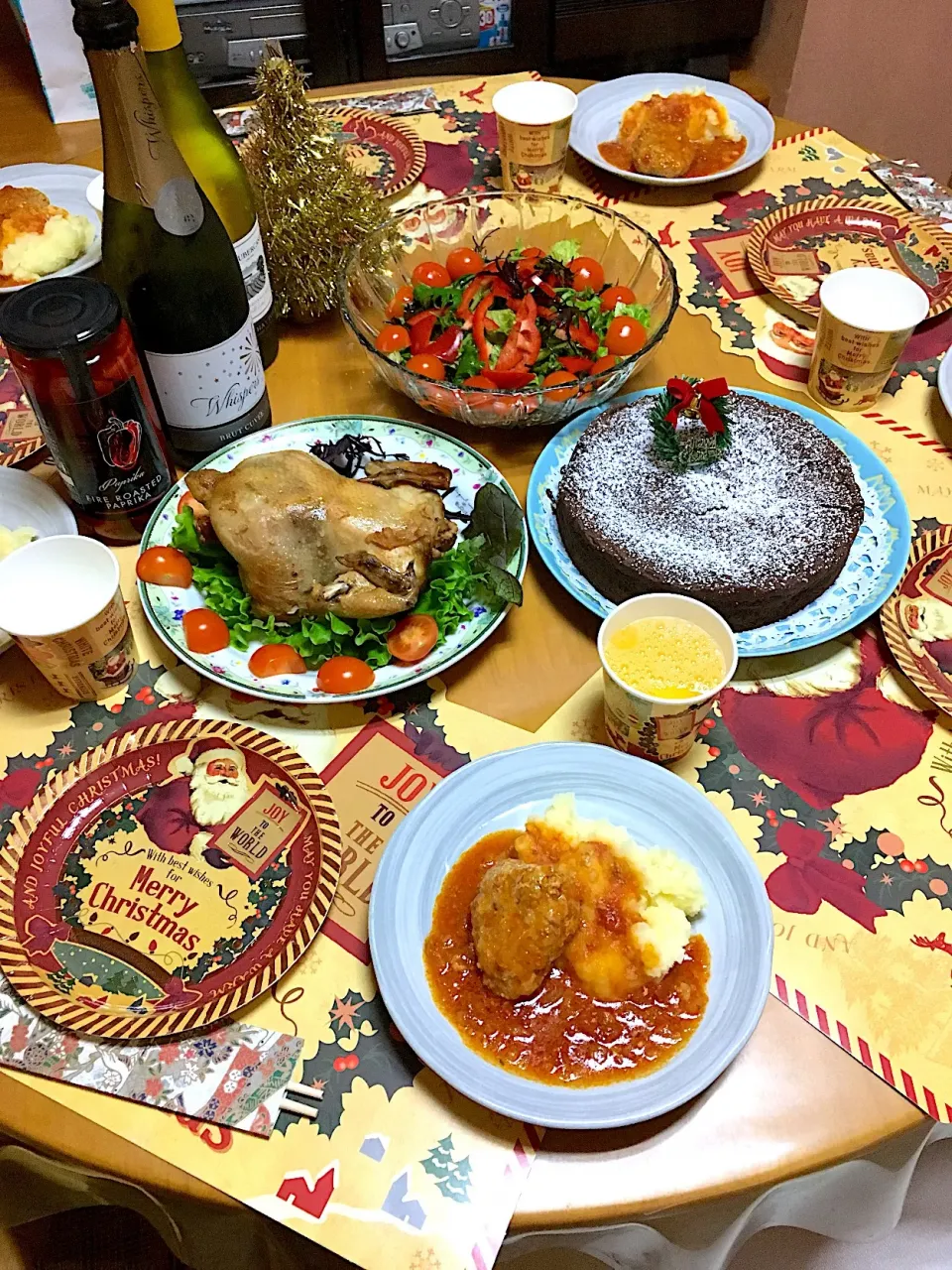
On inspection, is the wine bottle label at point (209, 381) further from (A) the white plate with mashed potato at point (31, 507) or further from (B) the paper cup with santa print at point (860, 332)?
(B) the paper cup with santa print at point (860, 332)

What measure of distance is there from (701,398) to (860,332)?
33 cm

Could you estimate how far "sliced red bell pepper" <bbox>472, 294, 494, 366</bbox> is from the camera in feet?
5.26

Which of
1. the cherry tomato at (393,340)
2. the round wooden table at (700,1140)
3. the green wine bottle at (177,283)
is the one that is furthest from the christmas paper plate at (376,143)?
the round wooden table at (700,1140)

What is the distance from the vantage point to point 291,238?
1.63 m

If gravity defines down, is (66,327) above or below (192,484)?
above

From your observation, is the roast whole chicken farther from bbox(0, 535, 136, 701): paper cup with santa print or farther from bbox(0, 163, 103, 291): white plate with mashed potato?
bbox(0, 163, 103, 291): white plate with mashed potato

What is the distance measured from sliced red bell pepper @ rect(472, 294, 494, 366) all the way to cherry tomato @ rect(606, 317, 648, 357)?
22 centimetres

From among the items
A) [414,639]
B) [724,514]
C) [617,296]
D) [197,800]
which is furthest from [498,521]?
[617,296]

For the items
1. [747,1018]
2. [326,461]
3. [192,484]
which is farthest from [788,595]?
[192,484]

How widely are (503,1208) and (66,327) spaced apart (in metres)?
1.06

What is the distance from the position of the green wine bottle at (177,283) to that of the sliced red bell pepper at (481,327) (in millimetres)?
376

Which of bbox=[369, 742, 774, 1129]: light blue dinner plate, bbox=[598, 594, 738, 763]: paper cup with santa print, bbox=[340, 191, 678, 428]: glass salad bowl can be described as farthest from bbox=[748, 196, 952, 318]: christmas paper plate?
bbox=[369, 742, 774, 1129]: light blue dinner plate

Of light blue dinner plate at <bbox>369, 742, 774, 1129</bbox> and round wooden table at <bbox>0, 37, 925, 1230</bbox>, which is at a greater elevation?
light blue dinner plate at <bbox>369, 742, 774, 1129</bbox>

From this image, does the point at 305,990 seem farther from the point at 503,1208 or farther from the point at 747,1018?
the point at 747,1018
